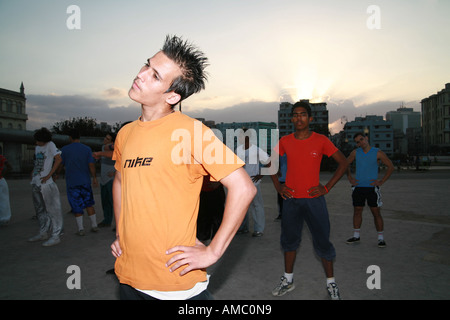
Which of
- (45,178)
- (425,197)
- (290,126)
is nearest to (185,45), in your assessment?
(45,178)

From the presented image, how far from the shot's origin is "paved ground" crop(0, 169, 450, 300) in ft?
13.5

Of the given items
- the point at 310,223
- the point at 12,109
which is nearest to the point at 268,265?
the point at 310,223

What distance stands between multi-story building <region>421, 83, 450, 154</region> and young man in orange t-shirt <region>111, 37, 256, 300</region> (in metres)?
126

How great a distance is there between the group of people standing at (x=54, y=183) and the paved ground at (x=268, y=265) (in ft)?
1.26

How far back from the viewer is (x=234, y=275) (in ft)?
15.8

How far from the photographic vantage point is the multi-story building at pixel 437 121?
11356 centimetres

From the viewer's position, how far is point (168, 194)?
1.69 m

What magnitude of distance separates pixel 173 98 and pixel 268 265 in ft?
13.3

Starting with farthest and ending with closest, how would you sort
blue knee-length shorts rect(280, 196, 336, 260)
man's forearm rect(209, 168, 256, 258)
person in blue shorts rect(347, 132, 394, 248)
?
person in blue shorts rect(347, 132, 394, 248), blue knee-length shorts rect(280, 196, 336, 260), man's forearm rect(209, 168, 256, 258)

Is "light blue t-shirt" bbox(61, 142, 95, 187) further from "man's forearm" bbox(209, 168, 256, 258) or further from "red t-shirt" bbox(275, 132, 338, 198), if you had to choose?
"man's forearm" bbox(209, 168, 256, 258)

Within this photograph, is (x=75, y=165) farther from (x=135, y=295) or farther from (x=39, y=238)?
(x=135, y=295)

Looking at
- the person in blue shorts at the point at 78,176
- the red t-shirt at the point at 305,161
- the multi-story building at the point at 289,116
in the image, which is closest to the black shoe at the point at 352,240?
the red t-shirt at the point at 305,161

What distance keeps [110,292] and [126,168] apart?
118 inches

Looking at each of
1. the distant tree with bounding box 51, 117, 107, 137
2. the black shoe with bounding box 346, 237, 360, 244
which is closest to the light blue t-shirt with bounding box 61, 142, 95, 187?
the black shoe with bounding box 346, 237, 360, 244
